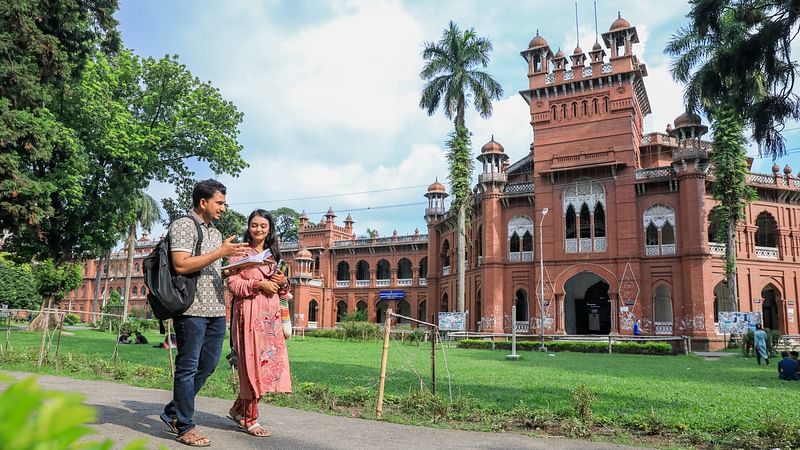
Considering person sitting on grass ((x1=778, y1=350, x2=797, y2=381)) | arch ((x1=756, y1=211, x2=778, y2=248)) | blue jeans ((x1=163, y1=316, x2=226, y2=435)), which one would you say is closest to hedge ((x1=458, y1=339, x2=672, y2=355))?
person sitting on grass ((x1=778, y1=350, x2=797, y2=381))

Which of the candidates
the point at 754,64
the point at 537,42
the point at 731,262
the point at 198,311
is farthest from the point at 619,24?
the point at 198,311

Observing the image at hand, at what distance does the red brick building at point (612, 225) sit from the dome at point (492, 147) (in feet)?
0.24

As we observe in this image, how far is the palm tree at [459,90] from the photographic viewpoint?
82.8 feet

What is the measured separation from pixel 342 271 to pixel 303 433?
41039 mm

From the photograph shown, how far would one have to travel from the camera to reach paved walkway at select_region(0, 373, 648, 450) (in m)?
3.98

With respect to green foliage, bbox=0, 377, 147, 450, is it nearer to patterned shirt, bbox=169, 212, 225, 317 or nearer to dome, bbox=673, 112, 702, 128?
patterned shirt, bbox=169, 212, 225, 317

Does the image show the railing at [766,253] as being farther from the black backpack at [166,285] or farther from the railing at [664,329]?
the black backpack at [166,285]

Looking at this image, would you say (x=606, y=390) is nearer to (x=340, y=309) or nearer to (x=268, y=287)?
(x=268, y=287)

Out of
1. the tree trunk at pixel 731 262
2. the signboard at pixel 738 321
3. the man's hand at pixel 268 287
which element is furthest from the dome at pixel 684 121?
the man's hand at pixel 268 287

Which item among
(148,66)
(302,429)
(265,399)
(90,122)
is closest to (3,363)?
(265,399)

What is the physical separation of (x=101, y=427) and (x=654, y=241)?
26989 mm

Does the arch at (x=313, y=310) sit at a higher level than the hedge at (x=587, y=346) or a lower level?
higher

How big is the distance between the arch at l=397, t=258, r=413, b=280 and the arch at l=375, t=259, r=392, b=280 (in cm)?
83

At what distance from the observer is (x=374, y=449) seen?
12.9ft
